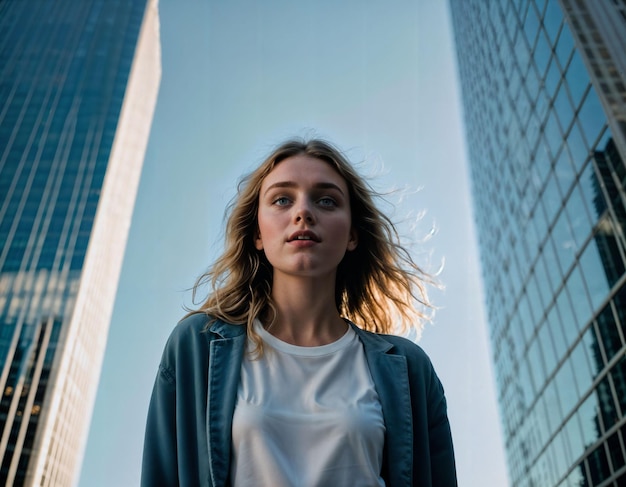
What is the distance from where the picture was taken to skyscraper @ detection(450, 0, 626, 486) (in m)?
12.5

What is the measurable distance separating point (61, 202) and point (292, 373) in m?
71.7

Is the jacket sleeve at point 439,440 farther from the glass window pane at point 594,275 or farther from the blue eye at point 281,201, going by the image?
the glass window pane at point 594,275

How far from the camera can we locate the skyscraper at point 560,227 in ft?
41.1

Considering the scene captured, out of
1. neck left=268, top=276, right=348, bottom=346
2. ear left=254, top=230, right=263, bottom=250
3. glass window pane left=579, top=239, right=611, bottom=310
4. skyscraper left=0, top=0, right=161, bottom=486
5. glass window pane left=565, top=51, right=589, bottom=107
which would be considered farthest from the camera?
skyscraper left=0, top=0, right=161, bottom=486

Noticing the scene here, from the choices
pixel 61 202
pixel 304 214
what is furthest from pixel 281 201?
pixel 61 202

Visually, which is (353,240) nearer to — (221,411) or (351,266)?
(351,266)

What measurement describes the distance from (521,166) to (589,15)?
7.06 m

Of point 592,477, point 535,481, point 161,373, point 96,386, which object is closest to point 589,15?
point 592,477

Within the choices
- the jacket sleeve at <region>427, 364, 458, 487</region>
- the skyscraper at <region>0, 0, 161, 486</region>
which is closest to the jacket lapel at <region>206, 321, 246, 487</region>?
the jacket sleeve at <region>427, 364, 458, 487</region>

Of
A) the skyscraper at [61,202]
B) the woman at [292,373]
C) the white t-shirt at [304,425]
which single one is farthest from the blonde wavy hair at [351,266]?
the skyscraper at [61,202]

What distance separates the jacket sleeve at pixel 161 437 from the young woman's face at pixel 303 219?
2.18 feet

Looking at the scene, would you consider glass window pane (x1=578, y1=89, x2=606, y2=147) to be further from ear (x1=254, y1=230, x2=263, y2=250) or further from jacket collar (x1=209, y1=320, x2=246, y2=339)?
jacket collar (x1=209, y1=320, x2=246, y2=339)

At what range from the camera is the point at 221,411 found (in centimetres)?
189

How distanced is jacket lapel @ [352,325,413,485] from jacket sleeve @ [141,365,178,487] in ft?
2.55
